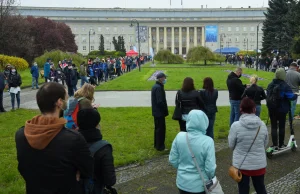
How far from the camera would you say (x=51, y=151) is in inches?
113

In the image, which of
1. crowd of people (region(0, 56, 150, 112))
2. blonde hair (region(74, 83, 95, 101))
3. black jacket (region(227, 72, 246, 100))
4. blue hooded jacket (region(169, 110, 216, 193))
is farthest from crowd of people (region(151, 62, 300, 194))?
crowd of people (region(0, 56, 150, 112))

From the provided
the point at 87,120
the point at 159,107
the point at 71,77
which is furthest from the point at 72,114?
the point at 71,77

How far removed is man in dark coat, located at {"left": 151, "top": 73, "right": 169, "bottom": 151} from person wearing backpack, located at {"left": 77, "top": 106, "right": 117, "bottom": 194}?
4499 millimetres

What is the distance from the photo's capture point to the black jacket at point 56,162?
2.88 meters

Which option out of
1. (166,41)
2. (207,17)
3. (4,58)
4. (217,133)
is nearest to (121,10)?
(166,41)

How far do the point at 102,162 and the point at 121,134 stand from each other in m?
6.69

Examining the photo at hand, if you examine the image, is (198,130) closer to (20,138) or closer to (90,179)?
(90,179)

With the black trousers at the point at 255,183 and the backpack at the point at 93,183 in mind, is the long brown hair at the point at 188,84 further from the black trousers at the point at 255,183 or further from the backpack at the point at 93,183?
the backpack at the point at 93,183

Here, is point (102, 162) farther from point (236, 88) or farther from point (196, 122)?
A: point (236, 88)

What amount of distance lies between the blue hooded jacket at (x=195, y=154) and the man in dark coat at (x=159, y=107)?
13.2 ft

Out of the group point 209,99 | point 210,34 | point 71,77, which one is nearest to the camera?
point 209,99

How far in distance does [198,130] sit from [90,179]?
54.4 inches

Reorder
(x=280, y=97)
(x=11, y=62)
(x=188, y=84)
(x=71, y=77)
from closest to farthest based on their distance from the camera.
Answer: (x=188, y=84), (x=280, y=97), (x=71, y=77), (x=11, y=62)

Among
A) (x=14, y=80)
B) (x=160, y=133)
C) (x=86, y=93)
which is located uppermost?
(x=86, y=93)
